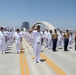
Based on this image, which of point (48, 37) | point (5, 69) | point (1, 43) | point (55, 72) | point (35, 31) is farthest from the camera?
point (48, 37)

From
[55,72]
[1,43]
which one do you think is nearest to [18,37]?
[1,43]

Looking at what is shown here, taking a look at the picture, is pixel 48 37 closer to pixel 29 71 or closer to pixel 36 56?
pixel 36 56

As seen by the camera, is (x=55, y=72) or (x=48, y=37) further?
(x=48, y=37)

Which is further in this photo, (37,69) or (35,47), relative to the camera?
(35,47)

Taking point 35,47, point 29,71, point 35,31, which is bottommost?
point 29,71

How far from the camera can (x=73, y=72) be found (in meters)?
10.3

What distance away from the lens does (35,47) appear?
512 inches

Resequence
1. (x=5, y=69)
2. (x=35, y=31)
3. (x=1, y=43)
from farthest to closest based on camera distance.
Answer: (x=1, y=43) → (x=35, y=31) → (x=5, y=69)

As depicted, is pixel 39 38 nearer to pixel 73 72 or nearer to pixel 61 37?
pixel 73 72

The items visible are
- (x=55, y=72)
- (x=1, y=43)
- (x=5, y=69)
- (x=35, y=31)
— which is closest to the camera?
(x=55, y=72)

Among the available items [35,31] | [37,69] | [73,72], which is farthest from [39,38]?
[73,72]

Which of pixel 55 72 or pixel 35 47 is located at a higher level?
pixel 35 47

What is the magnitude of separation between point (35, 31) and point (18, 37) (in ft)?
16.3

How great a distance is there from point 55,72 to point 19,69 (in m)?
1.80
